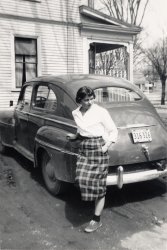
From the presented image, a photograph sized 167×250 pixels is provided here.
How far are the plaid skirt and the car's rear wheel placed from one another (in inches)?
37.6

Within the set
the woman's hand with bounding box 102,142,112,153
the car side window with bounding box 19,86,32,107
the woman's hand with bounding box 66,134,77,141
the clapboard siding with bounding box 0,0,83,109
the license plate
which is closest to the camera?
the woman's hand with bounding box 102,142,112,153

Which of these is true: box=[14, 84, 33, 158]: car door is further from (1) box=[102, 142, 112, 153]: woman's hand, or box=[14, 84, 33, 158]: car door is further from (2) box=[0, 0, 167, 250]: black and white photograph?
(1) box=[102, 142, 112, 153]: woman's hand

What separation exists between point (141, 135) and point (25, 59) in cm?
1035

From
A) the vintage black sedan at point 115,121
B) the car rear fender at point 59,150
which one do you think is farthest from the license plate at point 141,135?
the car rear fender at point 59,150

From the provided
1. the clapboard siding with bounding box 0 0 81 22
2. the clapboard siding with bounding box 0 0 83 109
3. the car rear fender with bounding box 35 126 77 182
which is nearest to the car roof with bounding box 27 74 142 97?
the car rear fender with bounding box 35 126 77 182

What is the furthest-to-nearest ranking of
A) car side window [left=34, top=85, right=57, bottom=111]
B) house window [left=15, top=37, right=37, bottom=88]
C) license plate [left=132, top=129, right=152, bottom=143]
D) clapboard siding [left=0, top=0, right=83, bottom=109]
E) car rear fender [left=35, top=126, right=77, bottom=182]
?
A: house window [left=15, top=37, right=37, bottom=88], clapboard siding [left=0, top=0, right=83, bottom=109], car side window [left=34, top=85, right=57, bottom=111], license plate [left=132, top=129, right=152, bottom=143], car rear fender [left=35, top=126, right=77, bottom=182]

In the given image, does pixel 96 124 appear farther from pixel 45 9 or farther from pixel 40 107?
pixel 45 9

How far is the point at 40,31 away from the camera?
45.6 ft

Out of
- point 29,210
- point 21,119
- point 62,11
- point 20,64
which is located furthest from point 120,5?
point 29,210

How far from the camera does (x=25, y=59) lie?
13.7 m

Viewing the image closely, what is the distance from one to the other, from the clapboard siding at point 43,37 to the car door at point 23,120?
7.08 meters

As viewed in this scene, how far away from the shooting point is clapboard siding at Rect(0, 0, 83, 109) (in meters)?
13.0

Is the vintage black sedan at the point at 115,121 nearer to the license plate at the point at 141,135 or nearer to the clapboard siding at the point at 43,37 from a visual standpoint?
the license plate at the point at 141,135

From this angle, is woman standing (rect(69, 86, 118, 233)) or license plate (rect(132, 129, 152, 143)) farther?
license plate (rect(132, 129, 152, 143))
